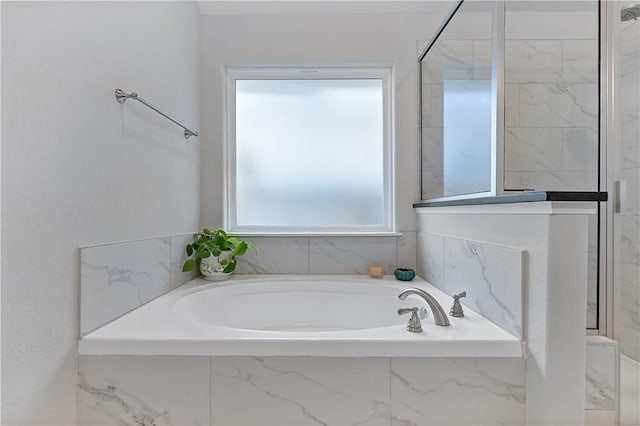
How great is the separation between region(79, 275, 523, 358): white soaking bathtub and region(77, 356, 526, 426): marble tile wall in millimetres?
36

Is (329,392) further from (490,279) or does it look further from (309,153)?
(309,153)

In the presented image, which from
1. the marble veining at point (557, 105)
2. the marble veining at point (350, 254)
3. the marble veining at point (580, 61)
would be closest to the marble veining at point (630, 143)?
the marble veining at point (557, 105)

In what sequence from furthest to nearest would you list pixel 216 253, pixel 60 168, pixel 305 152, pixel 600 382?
pixel 305 152 → pixel 216 253 → pixel 600 382 → pixel 60 168

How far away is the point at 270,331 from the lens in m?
1.34

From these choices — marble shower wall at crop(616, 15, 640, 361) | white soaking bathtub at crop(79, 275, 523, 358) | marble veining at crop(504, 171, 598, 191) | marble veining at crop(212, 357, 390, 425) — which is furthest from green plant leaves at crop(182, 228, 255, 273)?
marble shower wall at crop(616, 15, 640, 361)

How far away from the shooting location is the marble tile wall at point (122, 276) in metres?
1.07

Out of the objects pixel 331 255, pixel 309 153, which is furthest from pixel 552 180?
pixel 309 153

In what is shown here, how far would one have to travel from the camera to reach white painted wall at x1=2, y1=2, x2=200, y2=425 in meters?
0.82

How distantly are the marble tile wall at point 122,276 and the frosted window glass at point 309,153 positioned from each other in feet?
2.26

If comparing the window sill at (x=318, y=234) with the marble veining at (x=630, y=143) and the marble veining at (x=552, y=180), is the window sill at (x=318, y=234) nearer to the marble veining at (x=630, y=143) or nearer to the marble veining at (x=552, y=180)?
the marble veining at (x=552, y=180)

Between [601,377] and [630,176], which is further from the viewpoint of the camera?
[630,176]

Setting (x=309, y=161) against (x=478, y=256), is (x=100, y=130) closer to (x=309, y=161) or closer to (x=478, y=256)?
(x=309, y=161)

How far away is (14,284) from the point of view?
0.82 m

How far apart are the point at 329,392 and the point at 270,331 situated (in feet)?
1.40
